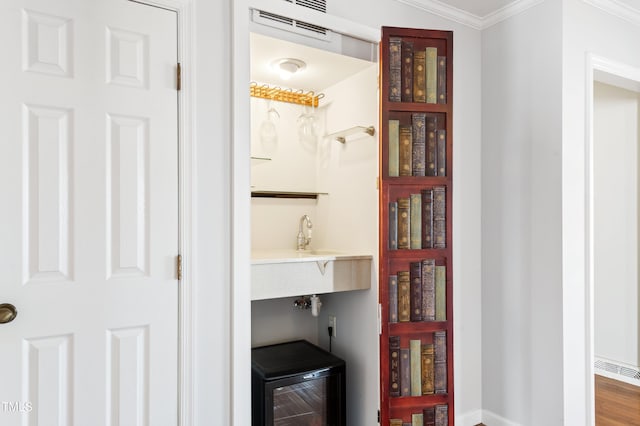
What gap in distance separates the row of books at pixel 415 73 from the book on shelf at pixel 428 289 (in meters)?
0.93

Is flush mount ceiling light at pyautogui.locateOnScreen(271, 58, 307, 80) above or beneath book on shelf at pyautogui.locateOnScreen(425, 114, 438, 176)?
above

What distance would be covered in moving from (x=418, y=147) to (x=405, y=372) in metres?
1.26

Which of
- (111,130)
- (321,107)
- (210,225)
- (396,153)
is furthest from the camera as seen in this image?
(321,107)

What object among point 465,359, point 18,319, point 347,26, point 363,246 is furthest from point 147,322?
point 465,359

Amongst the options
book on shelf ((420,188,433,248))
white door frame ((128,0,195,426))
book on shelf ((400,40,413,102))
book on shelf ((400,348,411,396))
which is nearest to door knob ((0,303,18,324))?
white door frame ((128,0,195,426))

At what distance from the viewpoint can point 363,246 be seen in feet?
8.84

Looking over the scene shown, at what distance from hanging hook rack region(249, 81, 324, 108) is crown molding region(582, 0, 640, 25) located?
6.11 feet

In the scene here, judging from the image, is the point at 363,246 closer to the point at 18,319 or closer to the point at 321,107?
the point at 321,107

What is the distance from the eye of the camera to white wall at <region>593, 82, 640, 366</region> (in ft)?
11.7

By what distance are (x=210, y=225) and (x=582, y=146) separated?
7.29ft

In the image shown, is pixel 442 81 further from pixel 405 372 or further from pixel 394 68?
pixel 405 372

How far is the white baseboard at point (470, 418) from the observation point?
106 inches

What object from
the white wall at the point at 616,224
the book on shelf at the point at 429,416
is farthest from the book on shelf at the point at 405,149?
the white wall at the point at 616,224

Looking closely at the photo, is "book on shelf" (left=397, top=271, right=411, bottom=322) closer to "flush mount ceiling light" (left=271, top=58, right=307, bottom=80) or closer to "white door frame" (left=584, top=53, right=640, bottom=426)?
"white door frame" (left=584, top=53, right=640, bottom=426)
